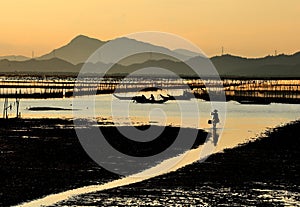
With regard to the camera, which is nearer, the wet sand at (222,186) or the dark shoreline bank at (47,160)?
the wet sand at (222,186)

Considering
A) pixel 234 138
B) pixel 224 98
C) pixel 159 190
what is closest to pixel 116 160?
pixel 159 190

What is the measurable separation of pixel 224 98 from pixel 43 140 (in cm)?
9562

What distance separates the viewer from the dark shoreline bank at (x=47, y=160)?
27625 mm

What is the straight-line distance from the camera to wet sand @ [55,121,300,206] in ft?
81.8

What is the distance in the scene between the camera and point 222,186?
28438 millimetres

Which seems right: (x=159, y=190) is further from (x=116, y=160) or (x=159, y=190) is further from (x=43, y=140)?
(x=43, y=140)

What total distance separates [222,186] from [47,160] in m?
12.1

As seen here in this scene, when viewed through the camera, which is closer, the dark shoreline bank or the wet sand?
the wet sand

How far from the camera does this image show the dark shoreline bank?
1088 inches

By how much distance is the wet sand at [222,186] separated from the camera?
24922mm

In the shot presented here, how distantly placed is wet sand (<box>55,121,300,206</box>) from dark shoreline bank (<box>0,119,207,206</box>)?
2462mm

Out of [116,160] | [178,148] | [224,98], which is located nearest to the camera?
[116,160]

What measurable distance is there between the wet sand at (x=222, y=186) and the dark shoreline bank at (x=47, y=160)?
2462mm

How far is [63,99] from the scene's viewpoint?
5561 inches
